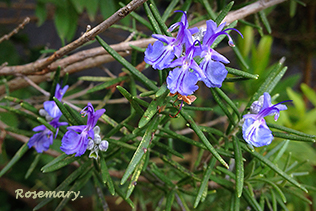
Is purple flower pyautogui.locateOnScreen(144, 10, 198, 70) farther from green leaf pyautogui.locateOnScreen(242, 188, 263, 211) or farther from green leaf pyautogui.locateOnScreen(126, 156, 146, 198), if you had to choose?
green leaf pyautogui.locateOnScreen(242, 188, 263, 211)

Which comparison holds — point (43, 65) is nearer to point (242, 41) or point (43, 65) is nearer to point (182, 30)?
point (182, 30)

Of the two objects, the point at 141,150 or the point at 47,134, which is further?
the point at 47,134

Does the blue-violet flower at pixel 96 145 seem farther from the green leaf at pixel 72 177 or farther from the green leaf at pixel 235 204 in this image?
the green leaf at pixel 235 204

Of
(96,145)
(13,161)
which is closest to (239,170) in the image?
(96,145)

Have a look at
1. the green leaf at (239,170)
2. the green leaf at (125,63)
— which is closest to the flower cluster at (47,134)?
the green leaf at (125,63)

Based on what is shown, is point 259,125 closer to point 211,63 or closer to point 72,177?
point 211,63
